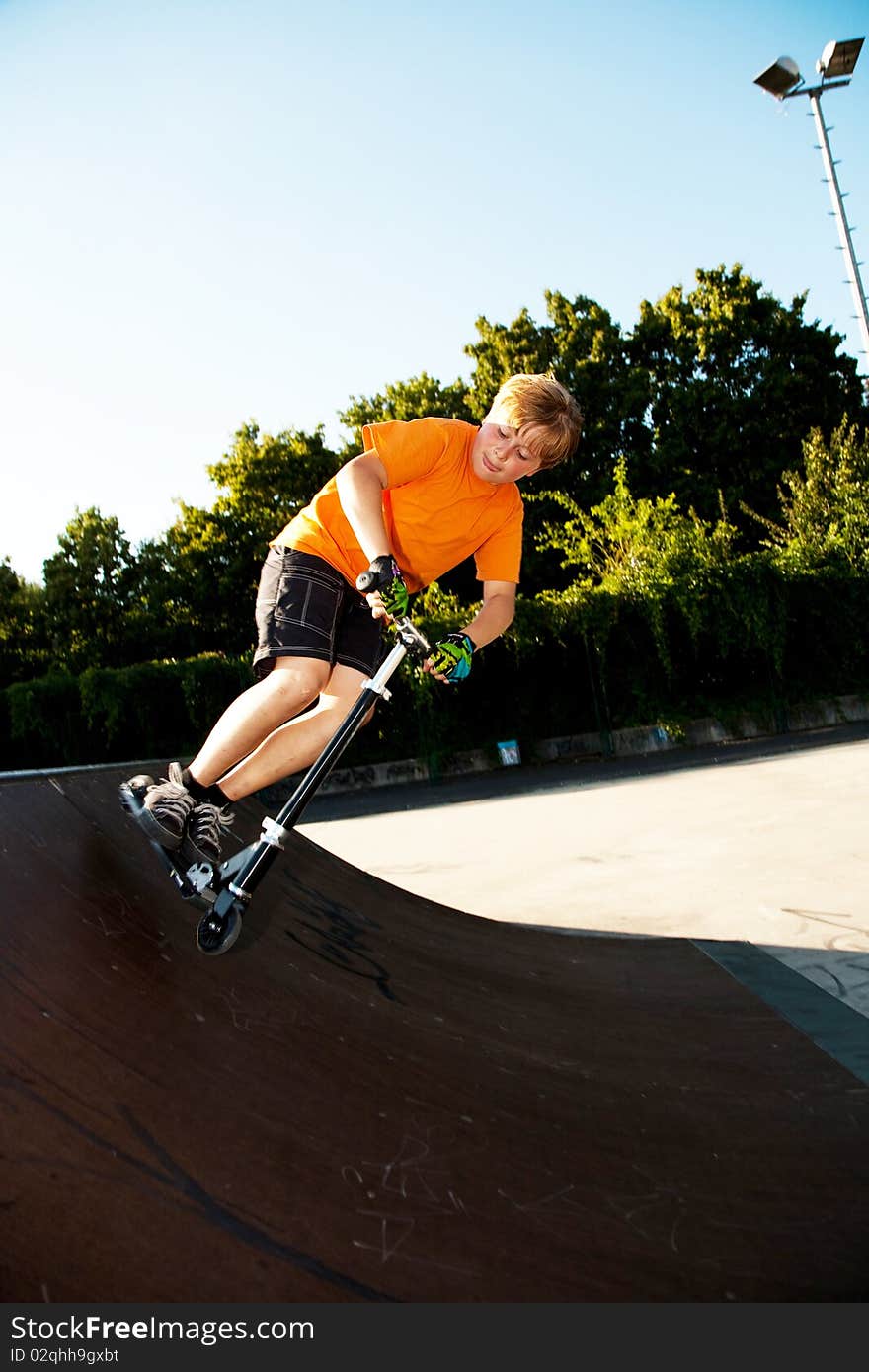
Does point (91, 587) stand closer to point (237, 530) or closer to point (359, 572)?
point (237, 530)

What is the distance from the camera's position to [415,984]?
8.43 feet

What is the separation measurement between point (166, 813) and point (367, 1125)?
1220 millimetres

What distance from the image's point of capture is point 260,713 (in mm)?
2703

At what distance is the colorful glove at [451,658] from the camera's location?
8.86 ft

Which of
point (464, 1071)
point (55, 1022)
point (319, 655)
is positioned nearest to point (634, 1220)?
point (464, 1071)

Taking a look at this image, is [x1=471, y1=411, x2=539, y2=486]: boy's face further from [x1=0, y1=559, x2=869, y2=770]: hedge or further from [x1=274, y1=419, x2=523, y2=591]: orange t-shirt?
[x1=0, y1=559, x2=869, y2=770]: hedge

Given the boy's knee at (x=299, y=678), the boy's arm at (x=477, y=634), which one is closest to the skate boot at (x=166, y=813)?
the boy's knee at (x=299, y=678)

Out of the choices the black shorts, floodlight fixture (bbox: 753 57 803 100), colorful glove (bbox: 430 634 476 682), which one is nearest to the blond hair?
colorful glove (bbox: 430 634 476 682)

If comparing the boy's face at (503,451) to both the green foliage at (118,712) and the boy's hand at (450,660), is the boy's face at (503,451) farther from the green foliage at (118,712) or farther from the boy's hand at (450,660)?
the green foliage at (118,712)

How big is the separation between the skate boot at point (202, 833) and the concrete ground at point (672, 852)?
1.98m

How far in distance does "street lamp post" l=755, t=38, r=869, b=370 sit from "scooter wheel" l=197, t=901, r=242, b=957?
13639 mm

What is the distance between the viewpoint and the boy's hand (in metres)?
2.69

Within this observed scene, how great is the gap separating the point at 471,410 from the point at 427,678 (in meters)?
17.4

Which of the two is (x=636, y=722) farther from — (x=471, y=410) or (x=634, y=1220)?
(x=471, y=410)
